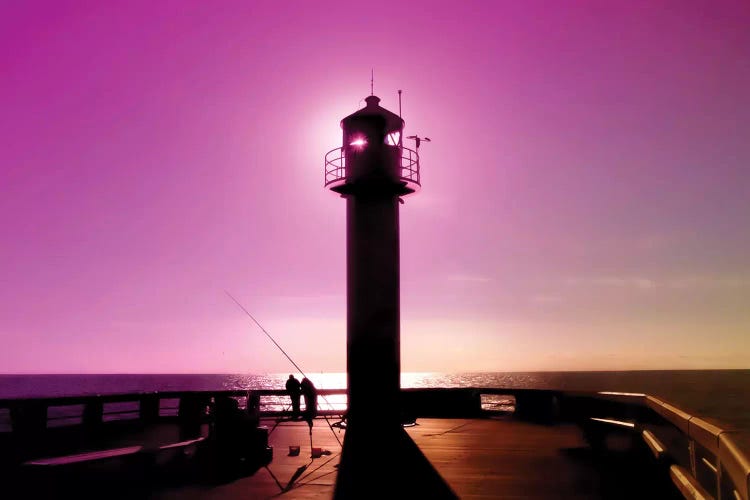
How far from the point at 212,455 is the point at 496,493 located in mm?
4566

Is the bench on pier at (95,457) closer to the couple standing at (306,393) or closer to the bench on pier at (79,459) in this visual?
the bench on pier at (79,459)

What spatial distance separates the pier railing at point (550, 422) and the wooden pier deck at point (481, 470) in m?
0.71

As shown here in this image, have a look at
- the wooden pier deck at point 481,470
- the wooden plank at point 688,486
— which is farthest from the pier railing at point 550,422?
the wooden pier deck at point 481,470

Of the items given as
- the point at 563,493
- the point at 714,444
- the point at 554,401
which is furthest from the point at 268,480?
the point at 554,401

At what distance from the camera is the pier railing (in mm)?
3822

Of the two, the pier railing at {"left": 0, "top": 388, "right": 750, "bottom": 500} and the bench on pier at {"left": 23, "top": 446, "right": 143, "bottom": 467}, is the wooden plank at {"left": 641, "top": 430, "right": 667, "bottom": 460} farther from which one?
the bench on pier at {"left": 23, "top": 446, "right": 143, "bottom": 467}

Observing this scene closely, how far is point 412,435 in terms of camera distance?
13.1 meters

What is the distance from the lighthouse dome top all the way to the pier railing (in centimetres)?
726

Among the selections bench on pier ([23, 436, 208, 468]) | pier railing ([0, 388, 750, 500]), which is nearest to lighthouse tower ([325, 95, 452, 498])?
pier railing ([0, 388, 750, 500])

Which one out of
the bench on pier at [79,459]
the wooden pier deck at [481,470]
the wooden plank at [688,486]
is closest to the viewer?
the wooden plank at [688,486]

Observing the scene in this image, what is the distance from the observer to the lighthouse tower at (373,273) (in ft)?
42.1

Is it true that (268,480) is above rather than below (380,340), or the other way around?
below

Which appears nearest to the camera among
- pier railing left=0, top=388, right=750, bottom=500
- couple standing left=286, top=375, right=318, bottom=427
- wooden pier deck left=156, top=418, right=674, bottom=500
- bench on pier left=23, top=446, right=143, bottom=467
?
pier railing left=0, top=388, right=750, bottom=500

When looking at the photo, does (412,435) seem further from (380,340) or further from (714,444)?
(714,444)
